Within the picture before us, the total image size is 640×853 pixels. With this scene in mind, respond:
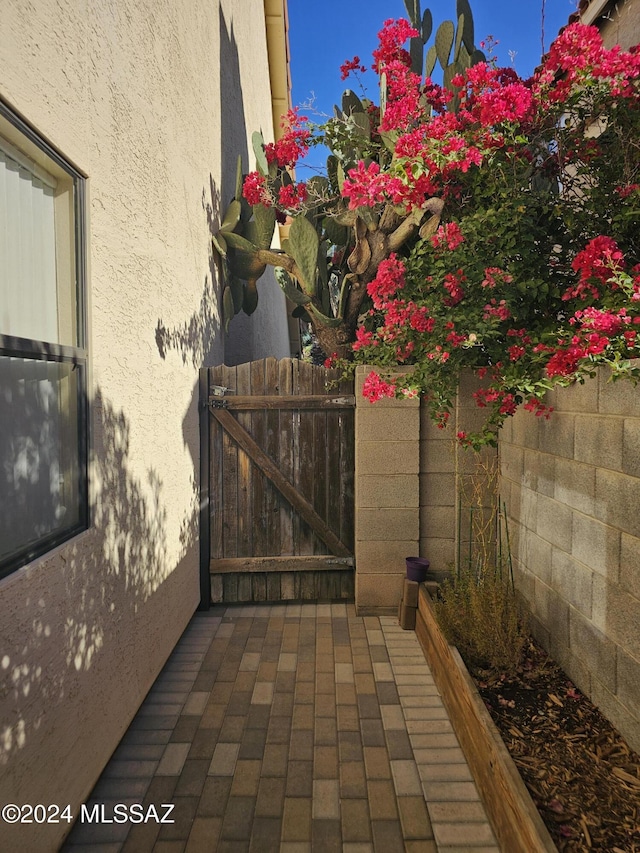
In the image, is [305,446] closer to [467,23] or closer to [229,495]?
[229,495]

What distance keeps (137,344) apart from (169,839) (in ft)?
7.54

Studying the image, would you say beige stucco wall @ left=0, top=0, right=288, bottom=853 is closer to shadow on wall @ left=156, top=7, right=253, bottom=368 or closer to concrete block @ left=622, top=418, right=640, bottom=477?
shadow on wall @ left=156, top=7, right=253, bottom=368

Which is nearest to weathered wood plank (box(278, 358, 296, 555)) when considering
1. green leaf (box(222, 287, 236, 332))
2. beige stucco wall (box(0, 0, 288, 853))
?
beige stucco wall (box(0, 0, 288, 853))

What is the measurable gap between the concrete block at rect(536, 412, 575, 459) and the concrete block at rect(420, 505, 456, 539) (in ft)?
3.93

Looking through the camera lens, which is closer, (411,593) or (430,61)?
(411,593)

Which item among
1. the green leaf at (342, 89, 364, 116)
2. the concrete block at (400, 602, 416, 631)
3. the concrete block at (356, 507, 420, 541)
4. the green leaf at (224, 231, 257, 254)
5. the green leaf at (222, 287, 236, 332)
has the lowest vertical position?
the concrete block at (400, 602, 416, 631)

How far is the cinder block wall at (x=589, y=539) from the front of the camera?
2.24m

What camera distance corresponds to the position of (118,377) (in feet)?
8.79

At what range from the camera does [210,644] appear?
12.3 ft

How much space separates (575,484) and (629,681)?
3.07 feet

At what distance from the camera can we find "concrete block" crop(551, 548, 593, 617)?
102 inches

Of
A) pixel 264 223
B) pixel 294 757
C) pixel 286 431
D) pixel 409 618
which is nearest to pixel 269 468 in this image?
pixel 286 431

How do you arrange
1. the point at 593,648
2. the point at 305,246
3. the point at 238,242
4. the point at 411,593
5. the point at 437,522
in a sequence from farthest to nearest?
1. the point at 238,242
2. the point at 305,246
3. the point at 437,522
4. the point at 411,593
5. the point at 593,648

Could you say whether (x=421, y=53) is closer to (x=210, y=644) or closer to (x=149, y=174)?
(x=149, y=174)
